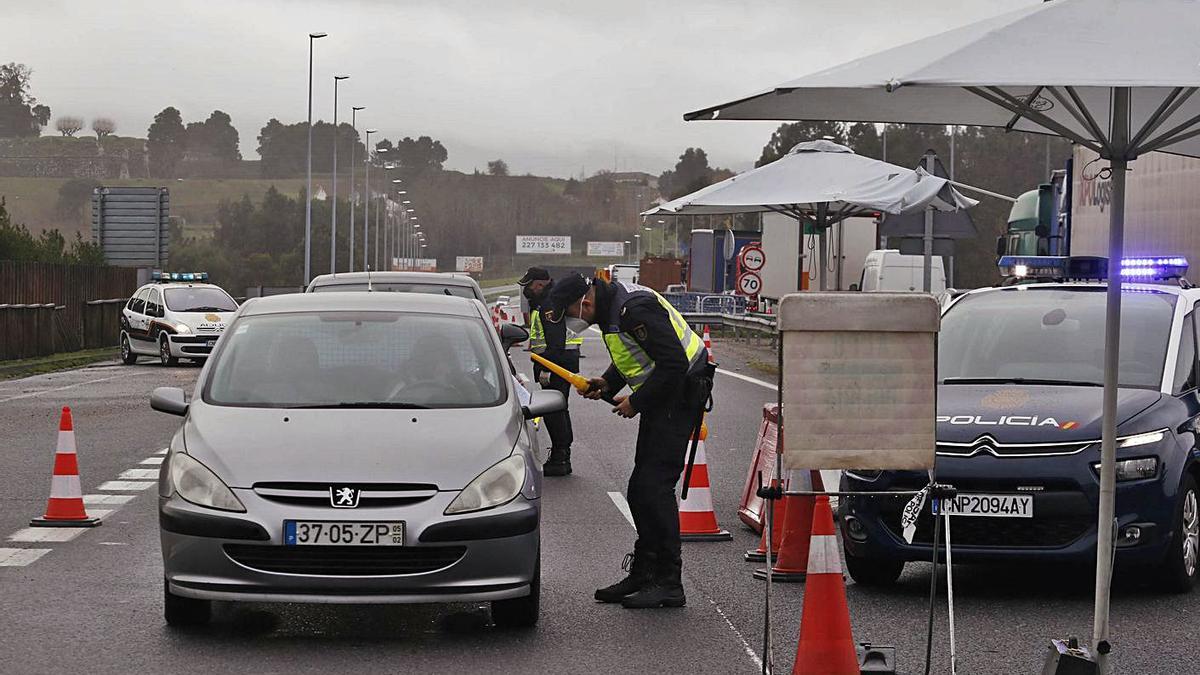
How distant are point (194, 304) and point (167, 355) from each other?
4.31 ft

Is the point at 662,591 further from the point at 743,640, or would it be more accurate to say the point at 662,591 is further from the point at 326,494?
the point at 326,494

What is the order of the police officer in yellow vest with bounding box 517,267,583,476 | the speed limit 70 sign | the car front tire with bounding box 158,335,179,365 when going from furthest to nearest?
1. the speed limit 70 sign
2. the car front tire with bounding box 158,335,179,365
3. the police officer in yellow vest with bounding box 517,267,583,476

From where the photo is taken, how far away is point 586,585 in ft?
30.5

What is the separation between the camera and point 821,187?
1966 cm

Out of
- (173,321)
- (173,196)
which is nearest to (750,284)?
(173,321)

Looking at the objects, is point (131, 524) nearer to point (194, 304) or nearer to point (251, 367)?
point (251, 367)

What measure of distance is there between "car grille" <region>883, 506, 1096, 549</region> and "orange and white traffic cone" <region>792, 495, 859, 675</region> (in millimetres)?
1853

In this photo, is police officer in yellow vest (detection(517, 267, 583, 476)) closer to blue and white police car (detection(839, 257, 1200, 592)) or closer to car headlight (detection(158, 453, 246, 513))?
blue and white police car (detection(839, 257, 1200, 592))

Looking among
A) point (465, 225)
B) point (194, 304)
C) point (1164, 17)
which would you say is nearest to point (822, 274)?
point (194, 304)

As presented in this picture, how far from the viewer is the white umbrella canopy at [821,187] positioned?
18.6 meters

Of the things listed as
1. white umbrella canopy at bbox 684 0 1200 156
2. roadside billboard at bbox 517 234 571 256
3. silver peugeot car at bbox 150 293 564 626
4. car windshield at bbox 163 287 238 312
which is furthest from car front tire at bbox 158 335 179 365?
roadside billboard at bbox 517 234 571 256

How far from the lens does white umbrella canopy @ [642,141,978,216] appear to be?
18.6m

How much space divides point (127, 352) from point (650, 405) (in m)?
28.3

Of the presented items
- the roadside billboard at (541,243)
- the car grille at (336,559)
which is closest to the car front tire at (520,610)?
the car grille at (336,559)
